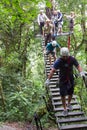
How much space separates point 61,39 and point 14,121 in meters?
7.56

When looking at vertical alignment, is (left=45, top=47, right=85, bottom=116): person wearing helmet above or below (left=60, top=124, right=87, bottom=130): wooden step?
above

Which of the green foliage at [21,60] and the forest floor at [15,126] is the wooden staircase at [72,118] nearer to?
the forest floor at [15,126]

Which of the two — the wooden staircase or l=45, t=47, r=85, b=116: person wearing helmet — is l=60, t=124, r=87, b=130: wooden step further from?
l=45, t=47, r=85, b=116: person wearing helmet

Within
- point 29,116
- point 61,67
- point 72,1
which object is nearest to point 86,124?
point 61,67

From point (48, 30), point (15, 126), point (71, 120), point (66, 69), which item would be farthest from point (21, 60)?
point (66, 69)

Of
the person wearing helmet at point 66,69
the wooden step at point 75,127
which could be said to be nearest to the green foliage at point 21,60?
the wooden step at point 75,127

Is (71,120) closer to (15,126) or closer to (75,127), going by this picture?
(75,127)

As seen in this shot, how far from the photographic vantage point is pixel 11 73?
15.9m

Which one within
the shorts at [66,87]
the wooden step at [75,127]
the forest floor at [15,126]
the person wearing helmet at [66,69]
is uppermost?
the person wearing helmet at [66,69]

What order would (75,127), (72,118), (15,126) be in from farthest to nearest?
(15,126), (72,118), (75,127)

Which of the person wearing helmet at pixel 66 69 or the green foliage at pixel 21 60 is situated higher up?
the person wearing helmet at pixel 66 69

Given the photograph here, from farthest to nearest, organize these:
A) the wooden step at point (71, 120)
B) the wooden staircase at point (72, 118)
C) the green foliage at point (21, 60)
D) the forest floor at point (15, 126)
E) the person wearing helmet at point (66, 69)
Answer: the green foliage at point (21, 60) → the forest floor at point (15, 126) → the wooden step at point (71, 120) → the wooden staircase at point (72, 118) → the person wearing helmet at point (66, 69)

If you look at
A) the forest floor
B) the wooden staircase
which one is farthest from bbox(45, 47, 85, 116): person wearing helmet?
the forest floor

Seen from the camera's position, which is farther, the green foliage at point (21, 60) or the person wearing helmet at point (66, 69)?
the green foliage at point (21, 60)
